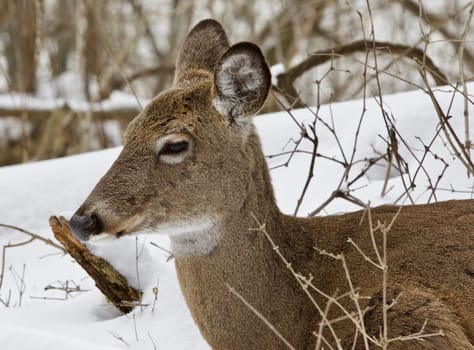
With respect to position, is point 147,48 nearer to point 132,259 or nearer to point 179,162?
point 132,259

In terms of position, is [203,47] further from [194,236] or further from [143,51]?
[143,51]

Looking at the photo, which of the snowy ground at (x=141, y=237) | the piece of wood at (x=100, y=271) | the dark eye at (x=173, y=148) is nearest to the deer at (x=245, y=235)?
the dark eye at (x=173, y=148)

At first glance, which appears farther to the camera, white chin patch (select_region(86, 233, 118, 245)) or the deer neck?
the deer neck

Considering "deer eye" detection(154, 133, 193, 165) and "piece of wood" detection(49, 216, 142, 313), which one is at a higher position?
"deer eye" detection(154, 133, 193, 165)

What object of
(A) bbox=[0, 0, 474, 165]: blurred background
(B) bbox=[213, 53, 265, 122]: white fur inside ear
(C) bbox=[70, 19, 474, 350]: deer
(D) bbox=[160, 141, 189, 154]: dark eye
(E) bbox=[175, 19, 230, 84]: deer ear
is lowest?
(C) bbox=[70, 19, 474, 350]: deer

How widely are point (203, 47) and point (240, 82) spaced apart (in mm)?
739

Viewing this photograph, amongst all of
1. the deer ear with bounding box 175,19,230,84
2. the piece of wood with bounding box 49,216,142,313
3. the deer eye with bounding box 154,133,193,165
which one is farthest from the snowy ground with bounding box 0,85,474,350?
the deer ear with bounding box 175,19,230,84

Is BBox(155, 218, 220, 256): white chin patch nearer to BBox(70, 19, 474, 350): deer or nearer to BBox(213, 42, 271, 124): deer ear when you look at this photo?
BBox(70, 19, 474, 350): deer

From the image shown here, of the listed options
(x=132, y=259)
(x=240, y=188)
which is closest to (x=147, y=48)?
(x=132, y=259)

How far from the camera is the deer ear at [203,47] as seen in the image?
4496 mm

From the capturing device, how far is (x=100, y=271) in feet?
15.8

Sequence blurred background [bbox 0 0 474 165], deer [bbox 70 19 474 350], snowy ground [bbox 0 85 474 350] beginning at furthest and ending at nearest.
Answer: blurred background [bbox 0 0 474 165], snowy ground [bbox 0 85 474 350], deer [bbox 70 19 474 350]

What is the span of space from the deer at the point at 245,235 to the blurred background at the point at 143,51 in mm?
2820

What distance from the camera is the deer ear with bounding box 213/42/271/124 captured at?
3764 mm
